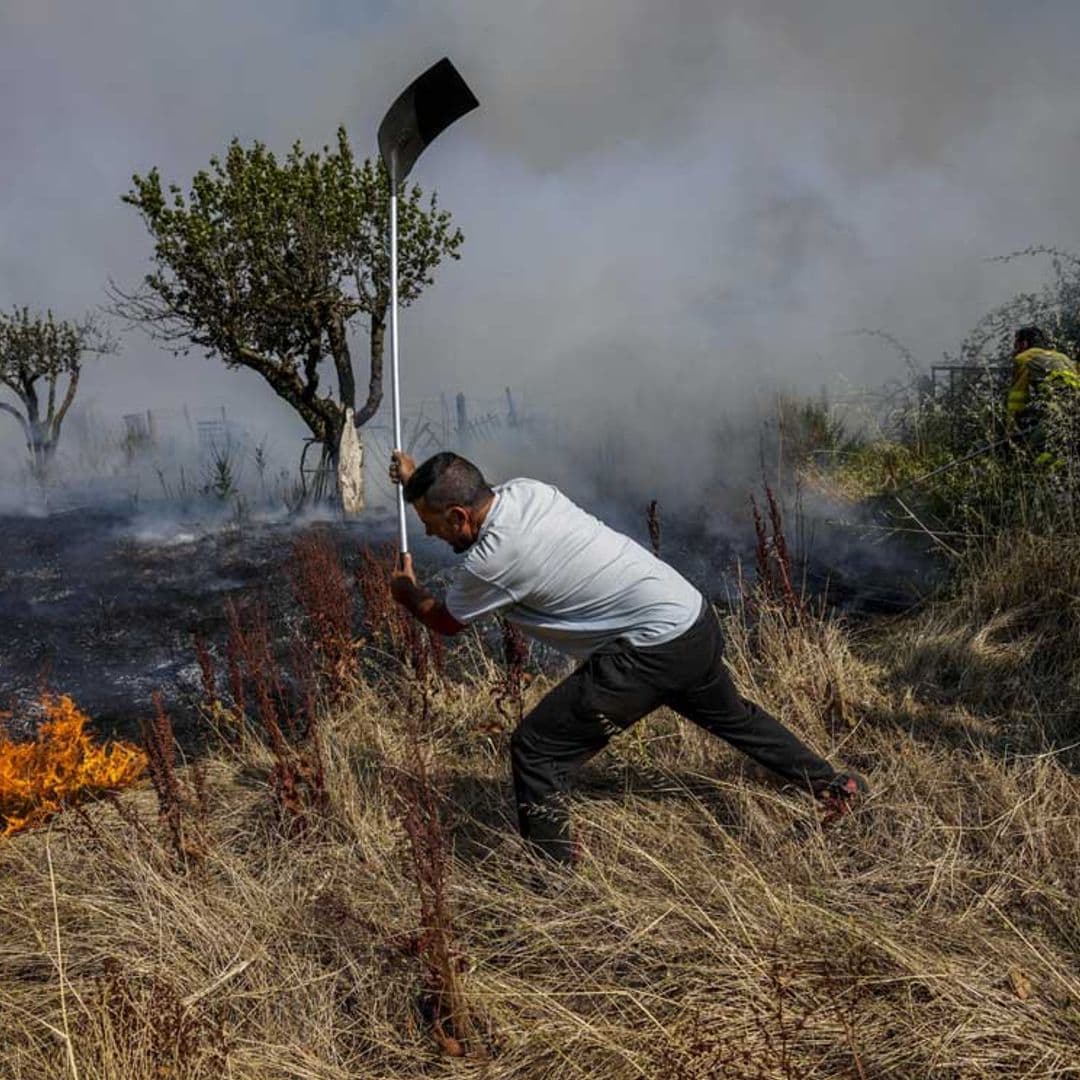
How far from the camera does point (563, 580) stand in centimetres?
315

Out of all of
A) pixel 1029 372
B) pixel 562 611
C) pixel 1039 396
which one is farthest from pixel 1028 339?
pixel 562 611

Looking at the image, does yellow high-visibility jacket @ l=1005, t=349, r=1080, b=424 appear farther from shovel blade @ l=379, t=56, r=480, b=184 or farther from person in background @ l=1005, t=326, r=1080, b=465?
shovel blade @ l=379, t=56, r=480, b=184

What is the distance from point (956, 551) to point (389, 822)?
3.96 m

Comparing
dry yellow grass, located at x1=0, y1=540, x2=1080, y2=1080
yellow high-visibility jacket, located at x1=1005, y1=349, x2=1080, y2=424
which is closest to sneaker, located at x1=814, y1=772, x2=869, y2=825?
dry yellow grass, located at x1=0, y1=540, x2=1080, y2=1080

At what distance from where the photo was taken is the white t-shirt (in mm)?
3105

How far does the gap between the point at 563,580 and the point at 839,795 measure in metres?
1.17

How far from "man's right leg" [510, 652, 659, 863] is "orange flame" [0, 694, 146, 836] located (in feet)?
5.14

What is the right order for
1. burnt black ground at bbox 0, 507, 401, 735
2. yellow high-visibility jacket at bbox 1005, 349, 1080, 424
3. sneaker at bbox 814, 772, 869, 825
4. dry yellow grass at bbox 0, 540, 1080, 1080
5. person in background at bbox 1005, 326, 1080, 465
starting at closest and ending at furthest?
dry yellow grass at bbox 0, 540, 1080, 1080 → sneaker at bbox 814, 772, 869, 825 → person in background at bbox 1005, 326, 1080, 465 → burnt black ground at bbox 0, 507, 401, 735 → yellow high-visibility jacket at bbox 1005, 349, 1080, 424

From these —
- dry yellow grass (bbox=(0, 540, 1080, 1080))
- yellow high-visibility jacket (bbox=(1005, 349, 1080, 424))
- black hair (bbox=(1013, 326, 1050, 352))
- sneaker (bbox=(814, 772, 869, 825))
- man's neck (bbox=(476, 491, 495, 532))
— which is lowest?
dry yellow grass (bbox=(0, 540, 1080, 1080))

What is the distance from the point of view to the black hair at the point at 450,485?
10.4 feet

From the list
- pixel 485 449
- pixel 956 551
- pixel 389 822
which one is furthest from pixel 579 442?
pixel 389 822

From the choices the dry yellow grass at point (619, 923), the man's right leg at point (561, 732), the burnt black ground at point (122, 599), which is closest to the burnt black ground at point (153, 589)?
the burnt black ground at point (122, 599)

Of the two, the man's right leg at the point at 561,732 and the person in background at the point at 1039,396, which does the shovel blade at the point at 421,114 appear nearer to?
the man's right leg at the point at 561,732

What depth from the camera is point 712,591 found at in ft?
22.9
